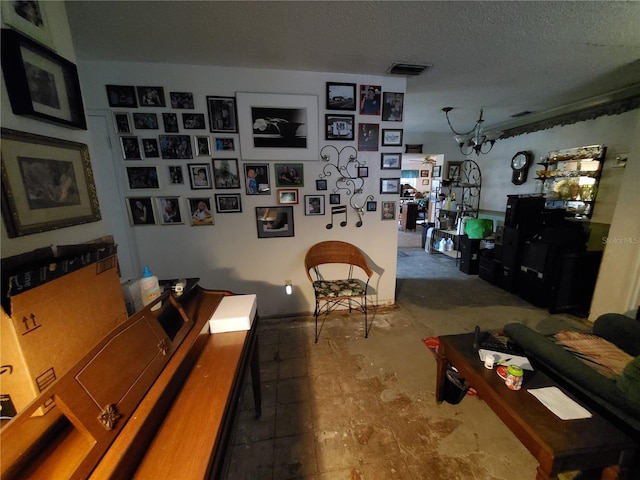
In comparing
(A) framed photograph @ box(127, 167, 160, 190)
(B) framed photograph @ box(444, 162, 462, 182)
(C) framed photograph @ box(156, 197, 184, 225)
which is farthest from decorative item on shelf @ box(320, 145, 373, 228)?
(B) framed photograph @ box(444, 162, 462, 182)

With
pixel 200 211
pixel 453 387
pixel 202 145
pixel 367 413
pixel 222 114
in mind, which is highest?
pixel 222 114

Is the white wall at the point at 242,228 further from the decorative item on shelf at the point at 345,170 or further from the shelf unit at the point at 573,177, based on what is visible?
the shelf unit at the point at 573,177

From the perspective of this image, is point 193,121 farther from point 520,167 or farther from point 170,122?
point 520,167

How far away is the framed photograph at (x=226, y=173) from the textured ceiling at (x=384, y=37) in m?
0.84

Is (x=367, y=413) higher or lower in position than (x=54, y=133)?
lower

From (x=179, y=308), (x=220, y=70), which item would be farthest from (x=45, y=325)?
(x=220, y=70)

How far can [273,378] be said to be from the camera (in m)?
1.92

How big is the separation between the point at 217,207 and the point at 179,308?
152cm

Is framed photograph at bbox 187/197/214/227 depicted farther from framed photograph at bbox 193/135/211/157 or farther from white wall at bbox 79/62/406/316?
framed photograph at bbox 193/135/211/157

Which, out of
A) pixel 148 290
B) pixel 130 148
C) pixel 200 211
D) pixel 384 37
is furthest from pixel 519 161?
pixel 130 148

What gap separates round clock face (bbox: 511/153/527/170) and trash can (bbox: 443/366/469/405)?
416 centimetres

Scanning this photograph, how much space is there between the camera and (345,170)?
8.48ft

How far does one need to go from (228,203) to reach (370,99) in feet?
6.02

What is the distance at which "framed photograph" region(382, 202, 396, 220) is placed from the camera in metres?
2.77
